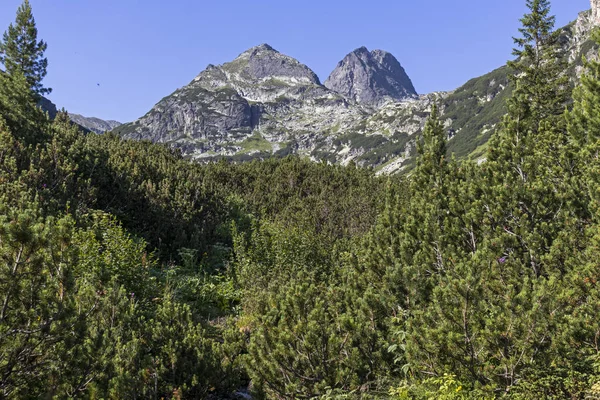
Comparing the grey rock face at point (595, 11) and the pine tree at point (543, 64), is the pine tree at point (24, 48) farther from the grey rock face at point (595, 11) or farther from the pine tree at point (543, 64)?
the grey rock face at point (595, 11)

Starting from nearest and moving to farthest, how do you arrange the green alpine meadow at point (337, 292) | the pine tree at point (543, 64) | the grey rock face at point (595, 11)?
the green alpine meadow at point (337, 292) < the pine tree at point (543, 64) < the grey rock face at point (595, 11)

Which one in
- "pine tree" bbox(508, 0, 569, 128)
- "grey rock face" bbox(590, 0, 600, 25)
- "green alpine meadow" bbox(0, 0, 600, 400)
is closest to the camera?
"green alpine meadow" bbox(0, 0, 600, 400)

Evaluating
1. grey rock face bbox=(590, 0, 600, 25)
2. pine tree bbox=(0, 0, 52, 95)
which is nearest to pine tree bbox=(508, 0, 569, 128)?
pine tree bbox=(0, 0, 52, 95)

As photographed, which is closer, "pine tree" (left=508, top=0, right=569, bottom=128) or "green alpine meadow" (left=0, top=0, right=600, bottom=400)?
"green alpine meadow" (left=0, top=0, right=600, bottom=400)

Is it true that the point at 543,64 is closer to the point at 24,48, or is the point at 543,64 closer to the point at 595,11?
the point at 24,48

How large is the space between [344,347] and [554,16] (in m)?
30.4

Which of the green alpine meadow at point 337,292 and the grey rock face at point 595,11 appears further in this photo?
the grey rock face at point 595,11

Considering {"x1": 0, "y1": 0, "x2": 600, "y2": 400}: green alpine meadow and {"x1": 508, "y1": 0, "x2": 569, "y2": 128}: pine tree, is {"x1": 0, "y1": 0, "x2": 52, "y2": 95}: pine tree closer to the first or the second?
{"x1": 0, "y1": 0, "x2": 600, "y2": 400}: green alpine meadow

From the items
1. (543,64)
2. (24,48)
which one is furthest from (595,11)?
(24,48)

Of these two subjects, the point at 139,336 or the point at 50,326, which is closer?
the point at 50,326

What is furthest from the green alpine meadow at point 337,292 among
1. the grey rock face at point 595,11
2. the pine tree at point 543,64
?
the grey rock face at point 595,11

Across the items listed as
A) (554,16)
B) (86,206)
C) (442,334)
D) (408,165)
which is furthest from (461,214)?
(408,165)

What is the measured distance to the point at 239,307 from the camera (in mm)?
10305

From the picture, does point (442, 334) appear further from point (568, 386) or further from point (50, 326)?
point (50, 326)
